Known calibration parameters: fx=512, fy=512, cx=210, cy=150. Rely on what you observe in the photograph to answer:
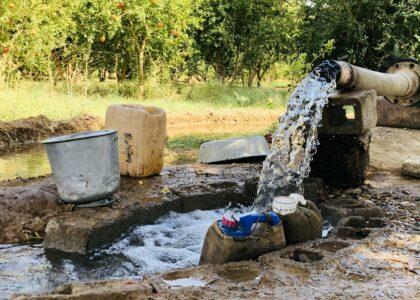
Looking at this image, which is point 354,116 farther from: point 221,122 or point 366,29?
point 366,29

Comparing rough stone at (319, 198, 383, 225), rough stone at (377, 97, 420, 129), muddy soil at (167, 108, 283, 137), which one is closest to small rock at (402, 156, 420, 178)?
rough stone at (319, 198, 383, 225)

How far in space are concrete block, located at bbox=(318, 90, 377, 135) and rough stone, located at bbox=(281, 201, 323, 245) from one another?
1.84 m

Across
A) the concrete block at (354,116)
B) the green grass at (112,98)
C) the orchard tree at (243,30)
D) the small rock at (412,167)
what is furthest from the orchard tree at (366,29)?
the concrete block at (354,116)

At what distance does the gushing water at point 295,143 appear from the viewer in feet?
16.9

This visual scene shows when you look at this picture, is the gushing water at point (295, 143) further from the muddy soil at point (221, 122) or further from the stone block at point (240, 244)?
the muddy soil at point (221, 122)

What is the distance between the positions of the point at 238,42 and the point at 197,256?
15.4 metres

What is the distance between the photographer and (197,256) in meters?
4.08

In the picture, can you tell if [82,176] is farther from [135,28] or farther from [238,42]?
[238,42]

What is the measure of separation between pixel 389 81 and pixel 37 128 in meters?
6.46

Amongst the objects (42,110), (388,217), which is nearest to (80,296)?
(388,217)

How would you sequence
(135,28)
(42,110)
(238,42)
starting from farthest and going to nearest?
(238,42) → (135,28) → (42,110)

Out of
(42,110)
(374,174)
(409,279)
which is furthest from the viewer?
(42,110)

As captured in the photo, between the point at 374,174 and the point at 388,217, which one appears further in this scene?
the point at 374,174

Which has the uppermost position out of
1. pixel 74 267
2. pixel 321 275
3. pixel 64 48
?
pixel 64 48
